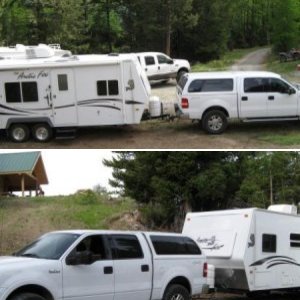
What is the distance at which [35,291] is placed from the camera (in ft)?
27.6

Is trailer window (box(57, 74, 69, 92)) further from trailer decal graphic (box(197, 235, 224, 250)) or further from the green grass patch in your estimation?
trailer decal graphic (box(197, 235, 224, 250))

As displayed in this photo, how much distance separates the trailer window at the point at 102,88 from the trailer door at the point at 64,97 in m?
0.71

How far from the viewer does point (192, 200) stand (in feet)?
72.4

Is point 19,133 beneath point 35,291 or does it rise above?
above

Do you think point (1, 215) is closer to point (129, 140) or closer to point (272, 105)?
point (129, 140)

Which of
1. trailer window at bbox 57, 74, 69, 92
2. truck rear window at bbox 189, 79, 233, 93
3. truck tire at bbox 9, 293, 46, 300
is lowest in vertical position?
truck tire at bbox 9, 293, 46, 300

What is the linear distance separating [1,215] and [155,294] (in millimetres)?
12974

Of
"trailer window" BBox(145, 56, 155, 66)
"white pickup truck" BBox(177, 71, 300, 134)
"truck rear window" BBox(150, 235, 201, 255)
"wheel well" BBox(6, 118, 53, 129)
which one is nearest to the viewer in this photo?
"truck rear window" BBox(150, 235, 201, 255)

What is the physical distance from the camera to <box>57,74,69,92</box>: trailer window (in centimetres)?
1656

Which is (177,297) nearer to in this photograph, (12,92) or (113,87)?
(113,87)

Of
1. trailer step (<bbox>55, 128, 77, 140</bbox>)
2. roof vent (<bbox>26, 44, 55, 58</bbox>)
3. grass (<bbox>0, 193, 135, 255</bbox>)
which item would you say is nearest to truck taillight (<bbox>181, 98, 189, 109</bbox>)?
trailer step (<bbox>55, 128, 77, 140</bbox>)

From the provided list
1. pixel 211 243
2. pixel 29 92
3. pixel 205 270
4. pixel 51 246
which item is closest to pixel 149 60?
pixel 29 92

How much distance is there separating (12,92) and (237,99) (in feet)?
21.9

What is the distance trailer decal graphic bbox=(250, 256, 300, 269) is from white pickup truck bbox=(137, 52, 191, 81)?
17.0 m
